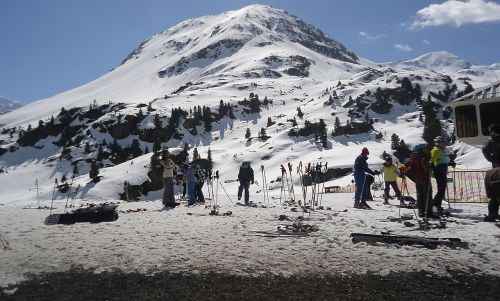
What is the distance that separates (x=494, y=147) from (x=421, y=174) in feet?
6.96

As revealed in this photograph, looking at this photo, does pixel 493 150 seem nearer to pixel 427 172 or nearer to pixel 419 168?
pixel 427 172

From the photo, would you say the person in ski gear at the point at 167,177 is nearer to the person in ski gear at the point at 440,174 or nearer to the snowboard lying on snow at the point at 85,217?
the snowboard lying on snow at the point at 85,217

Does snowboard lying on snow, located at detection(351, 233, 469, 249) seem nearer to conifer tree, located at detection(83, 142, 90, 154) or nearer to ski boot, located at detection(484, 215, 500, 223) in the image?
ski boot, located at detection(484, 215, 500, 223)

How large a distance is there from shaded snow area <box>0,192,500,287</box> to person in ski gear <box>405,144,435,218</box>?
0.62 metres

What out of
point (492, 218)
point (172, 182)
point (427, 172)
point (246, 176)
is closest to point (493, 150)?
point (492, 218)

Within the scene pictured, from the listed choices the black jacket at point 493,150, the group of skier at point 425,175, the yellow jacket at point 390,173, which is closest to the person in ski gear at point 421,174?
the group of skier at point 425,175

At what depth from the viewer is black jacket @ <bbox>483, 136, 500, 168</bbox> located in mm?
10048

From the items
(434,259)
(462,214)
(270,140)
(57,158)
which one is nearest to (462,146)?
(270,140)

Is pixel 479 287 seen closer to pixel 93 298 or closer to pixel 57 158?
pixel 93 298

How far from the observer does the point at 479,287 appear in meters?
6.45

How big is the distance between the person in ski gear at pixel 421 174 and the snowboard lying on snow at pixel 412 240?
3.48 meters

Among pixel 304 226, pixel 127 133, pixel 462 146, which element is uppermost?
pixel 127 133

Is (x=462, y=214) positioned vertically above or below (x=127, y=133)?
below

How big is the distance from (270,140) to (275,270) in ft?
399
